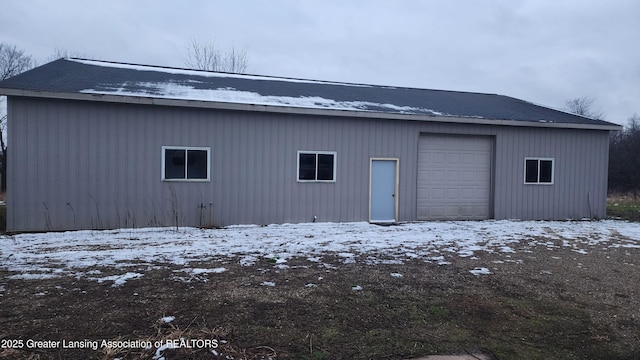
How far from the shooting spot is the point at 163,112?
31.5 feet

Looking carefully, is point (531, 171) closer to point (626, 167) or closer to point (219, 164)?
point (219, 164)

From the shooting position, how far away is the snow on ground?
6.03m

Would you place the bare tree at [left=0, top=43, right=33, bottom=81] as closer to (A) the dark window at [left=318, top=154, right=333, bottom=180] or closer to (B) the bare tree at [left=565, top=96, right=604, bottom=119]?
(A) the dark window at [left=318, top=154, right=333, bottom=180]

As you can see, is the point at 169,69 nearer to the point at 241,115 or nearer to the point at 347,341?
the point at 241,115

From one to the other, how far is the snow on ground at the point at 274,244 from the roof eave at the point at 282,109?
285 centimetres

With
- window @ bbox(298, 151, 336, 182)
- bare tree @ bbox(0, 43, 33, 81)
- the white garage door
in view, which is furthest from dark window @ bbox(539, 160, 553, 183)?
bare tree @ bbox(0, 43, 33, 81)

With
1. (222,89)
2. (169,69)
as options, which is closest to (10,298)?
(222,89)

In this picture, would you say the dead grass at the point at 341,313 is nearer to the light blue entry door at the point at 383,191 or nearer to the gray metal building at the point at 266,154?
the gray metal building at the point at 266,154

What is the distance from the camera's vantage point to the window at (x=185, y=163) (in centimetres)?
971

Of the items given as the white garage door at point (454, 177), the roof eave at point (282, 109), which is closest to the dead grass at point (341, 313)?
the roof eave at point (282, 109)

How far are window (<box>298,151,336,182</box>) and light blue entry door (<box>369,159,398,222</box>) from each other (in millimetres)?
1173

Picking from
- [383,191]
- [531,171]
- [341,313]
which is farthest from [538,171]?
[341,313]

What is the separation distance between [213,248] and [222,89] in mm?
5598

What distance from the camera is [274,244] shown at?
7.85 meters
